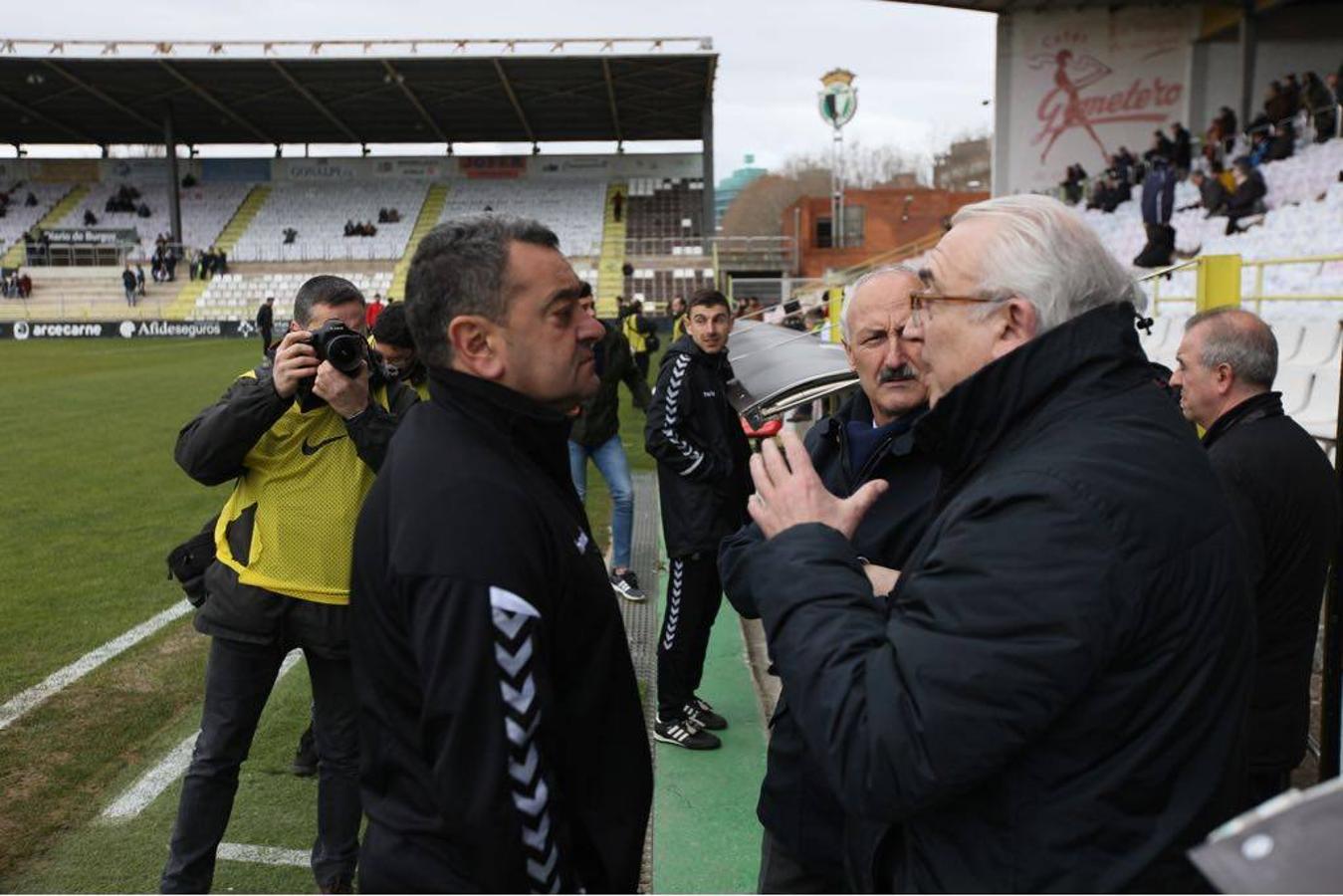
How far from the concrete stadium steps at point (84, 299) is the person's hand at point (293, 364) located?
40013 mm

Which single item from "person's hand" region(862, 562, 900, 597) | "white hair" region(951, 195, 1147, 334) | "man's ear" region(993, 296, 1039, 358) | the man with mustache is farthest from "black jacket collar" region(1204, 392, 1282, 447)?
"man's ear" region(993, 296, 1039, 358)

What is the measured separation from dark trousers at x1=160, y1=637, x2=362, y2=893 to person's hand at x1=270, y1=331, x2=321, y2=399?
30.8 inches

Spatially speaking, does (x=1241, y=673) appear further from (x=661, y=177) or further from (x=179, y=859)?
(x=661, y=177)

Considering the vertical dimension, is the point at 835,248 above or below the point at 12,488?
above

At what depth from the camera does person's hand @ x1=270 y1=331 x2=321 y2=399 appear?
2.83 meters

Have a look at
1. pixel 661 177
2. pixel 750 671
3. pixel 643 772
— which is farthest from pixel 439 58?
pixel 643 772

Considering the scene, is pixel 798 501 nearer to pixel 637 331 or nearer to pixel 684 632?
pixel 684 632

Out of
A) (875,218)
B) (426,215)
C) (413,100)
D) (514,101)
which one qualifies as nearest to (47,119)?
(426,215)

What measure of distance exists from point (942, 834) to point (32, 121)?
5117cm

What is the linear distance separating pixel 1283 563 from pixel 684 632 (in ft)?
7.65

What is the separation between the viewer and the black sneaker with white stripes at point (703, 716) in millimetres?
4434

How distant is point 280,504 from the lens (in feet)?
10.0

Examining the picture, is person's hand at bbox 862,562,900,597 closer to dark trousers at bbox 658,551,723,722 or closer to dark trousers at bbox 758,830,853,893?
dark trousers at bbox 758,830,853,893

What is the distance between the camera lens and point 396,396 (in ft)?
10.9
